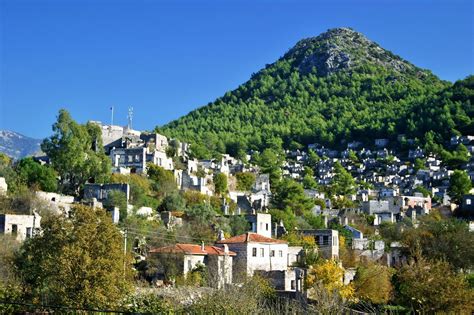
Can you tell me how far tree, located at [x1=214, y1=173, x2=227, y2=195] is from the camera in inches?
2820

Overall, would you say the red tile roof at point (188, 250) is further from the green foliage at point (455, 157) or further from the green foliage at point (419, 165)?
the green foliage at point (455, 157)

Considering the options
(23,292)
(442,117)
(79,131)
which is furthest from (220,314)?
(442,117)

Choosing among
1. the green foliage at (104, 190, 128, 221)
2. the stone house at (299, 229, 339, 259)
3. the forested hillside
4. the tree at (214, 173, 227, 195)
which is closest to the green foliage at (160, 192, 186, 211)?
the green foliage at (104, 190, 128, 221)

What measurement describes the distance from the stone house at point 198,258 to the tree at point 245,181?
116 feet

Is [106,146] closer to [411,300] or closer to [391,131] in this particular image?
[411,300]

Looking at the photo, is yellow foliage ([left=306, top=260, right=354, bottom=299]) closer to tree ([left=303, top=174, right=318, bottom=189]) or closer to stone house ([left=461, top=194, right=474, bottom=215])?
stone house ([left=461, top=194, right=474, bottom=215])

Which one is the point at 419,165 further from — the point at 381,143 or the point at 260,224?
the point at 260,224

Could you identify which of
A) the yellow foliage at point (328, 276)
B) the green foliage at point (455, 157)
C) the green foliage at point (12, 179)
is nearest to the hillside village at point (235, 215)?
the yellow foliage at point (328, 276)

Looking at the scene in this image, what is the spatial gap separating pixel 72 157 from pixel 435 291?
32061 mm

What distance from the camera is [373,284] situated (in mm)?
46438

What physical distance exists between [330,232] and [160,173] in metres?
17.1

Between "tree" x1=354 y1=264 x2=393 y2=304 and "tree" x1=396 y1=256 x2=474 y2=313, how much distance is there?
288 inches

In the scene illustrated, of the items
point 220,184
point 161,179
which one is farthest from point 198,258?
point 220,184

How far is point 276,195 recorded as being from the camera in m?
75.0
